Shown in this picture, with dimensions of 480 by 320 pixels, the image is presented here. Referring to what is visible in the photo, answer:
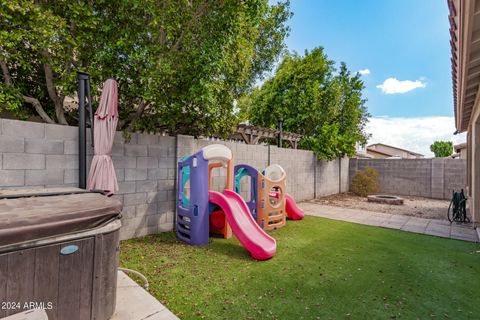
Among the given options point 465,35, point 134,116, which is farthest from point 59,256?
point 465,35

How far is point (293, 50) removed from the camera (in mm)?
14172

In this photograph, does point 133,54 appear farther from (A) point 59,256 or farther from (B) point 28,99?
(A) point 59,256

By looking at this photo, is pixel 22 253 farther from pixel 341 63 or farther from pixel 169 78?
pixel 341 63

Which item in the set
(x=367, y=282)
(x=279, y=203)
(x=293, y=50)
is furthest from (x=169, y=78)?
(x=293, y=50)

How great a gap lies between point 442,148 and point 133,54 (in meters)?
62.1

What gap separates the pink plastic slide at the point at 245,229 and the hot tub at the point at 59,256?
2.45 metres

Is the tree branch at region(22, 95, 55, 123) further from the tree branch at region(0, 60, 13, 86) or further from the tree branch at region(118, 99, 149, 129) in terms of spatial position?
the tree branch at region(118, 99, 149, 129)

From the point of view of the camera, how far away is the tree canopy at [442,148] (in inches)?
1927

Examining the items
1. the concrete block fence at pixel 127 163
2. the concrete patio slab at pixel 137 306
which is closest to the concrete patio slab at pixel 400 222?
the concrete block fence at pixel 127 163

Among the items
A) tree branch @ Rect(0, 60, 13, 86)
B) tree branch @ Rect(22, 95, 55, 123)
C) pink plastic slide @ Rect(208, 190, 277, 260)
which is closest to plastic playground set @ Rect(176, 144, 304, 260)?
pink plastic slide @ Rect(208, 190, 277, 260)

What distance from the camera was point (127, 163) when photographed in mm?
5152

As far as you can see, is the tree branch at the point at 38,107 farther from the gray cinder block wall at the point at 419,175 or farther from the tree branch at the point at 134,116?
the gray cinder block wall at the point at 419,175

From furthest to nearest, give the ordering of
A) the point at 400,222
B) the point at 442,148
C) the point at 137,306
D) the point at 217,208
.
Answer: the point at 442,148
the point at 400,222
the point at 217,208
the point at 137,306

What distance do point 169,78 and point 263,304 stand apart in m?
4.29
